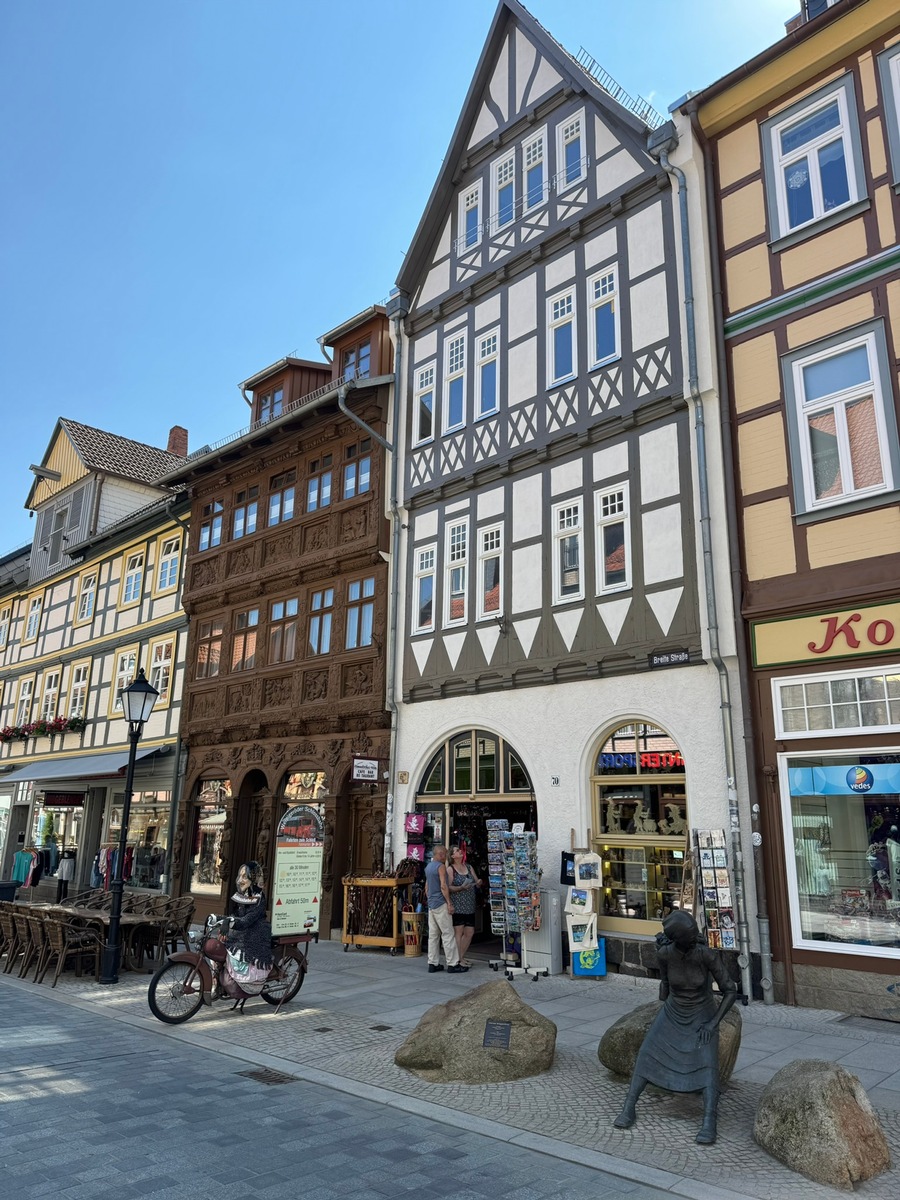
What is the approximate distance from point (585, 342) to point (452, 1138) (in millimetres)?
11928

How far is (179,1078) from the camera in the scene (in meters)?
7.49

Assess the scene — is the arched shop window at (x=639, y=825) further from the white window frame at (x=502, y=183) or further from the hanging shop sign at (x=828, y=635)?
the white window frame at (x=502, y=183)

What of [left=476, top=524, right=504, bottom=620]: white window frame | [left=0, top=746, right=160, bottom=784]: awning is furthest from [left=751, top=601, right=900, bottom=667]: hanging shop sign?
[left=0, top=746, right=160, bottom=784]: awning

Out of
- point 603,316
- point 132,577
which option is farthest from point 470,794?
point 132,577

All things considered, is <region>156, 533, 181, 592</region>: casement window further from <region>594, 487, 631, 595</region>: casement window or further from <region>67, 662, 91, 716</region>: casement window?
<region>594, 487, 631, 595</region>: casement window

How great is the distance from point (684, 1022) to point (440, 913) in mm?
7126

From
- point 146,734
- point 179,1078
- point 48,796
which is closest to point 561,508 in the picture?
point 179,1078

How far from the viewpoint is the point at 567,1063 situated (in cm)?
789

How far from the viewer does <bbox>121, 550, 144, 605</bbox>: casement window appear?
26.4 meters

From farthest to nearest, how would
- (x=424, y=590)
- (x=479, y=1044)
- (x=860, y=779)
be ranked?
(x=424, y=590), (x=860, y=779), (x=479, y=1044)

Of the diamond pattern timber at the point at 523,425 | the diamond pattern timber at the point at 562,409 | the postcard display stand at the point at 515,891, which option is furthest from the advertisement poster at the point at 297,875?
the diamond pattern timber at the point at 562,409

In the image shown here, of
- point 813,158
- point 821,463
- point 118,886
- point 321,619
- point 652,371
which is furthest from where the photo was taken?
point 321,619

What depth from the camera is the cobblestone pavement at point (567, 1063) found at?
5.64 metres

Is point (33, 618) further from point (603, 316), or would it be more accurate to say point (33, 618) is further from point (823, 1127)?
point (823, 1127)
